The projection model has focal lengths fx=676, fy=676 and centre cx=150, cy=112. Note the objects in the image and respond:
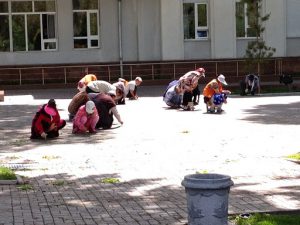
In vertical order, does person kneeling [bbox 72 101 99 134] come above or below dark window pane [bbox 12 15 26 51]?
below

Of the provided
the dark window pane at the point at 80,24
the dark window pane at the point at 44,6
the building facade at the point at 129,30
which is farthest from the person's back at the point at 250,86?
the dark window pane at the point at 44,6

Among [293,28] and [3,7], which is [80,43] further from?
[293,28]

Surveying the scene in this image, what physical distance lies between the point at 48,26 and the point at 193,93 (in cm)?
1417

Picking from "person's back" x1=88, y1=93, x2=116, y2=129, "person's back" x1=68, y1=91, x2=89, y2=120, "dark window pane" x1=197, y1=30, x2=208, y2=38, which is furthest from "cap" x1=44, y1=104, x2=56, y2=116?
"dark window pane" x1=197, y1=30, x2=208, y2=38

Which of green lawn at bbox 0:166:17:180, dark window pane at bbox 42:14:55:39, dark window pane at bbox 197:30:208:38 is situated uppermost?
dark window pane at bbox 42:14:55:39

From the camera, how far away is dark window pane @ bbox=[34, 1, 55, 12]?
32.6 meters

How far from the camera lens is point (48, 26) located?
33000 millimetres

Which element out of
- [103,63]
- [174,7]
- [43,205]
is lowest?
[43,205]

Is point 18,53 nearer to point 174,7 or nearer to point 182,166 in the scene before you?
point 174,7

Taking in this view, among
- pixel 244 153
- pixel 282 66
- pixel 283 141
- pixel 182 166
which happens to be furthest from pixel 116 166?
pixel 282 66

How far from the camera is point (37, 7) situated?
3262 cm

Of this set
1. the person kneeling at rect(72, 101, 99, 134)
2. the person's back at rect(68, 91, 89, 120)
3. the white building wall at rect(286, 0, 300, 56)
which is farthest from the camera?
the white building wall at rect(286, 0, 300, 56)

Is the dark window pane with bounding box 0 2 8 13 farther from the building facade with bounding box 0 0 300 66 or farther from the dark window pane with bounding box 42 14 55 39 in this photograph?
the dark window pane with bounding box 42 14 55 39

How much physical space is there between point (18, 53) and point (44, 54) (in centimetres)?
123
